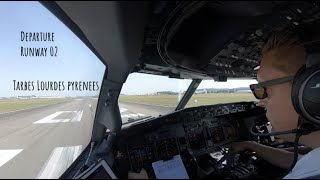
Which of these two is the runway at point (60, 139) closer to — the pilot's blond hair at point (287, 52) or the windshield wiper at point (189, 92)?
the pilot's blond hair at point (287, 52)

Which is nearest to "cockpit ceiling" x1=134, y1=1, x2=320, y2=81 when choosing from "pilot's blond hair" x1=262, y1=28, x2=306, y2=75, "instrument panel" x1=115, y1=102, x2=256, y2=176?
"pilot's blond hair" x1=262, y1=28, x2=306, y2=75

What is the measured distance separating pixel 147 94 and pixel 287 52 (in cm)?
138

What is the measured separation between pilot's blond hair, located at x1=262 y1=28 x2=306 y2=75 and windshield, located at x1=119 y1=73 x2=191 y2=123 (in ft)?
2.08

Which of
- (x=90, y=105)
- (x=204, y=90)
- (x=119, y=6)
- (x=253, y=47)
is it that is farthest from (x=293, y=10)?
(x=204, y=90)

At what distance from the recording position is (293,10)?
142 centimetres

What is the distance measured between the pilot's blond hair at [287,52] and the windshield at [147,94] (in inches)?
25.0

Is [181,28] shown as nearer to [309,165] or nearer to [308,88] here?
[308,88]

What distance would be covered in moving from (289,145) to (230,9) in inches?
68.9

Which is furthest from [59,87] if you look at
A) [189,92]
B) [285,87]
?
[189,92]

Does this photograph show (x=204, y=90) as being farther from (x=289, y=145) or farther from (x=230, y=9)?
(x=230, y=9)

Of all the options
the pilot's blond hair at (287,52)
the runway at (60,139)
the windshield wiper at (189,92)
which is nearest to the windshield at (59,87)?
the runway at (60,139)

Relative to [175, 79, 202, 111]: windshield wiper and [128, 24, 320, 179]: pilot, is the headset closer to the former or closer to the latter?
[128, 24, 320, 179]: pilot

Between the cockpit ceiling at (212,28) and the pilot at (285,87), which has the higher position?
the cockpit ceiling at (212,28)

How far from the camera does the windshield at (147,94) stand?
1.89 meters
